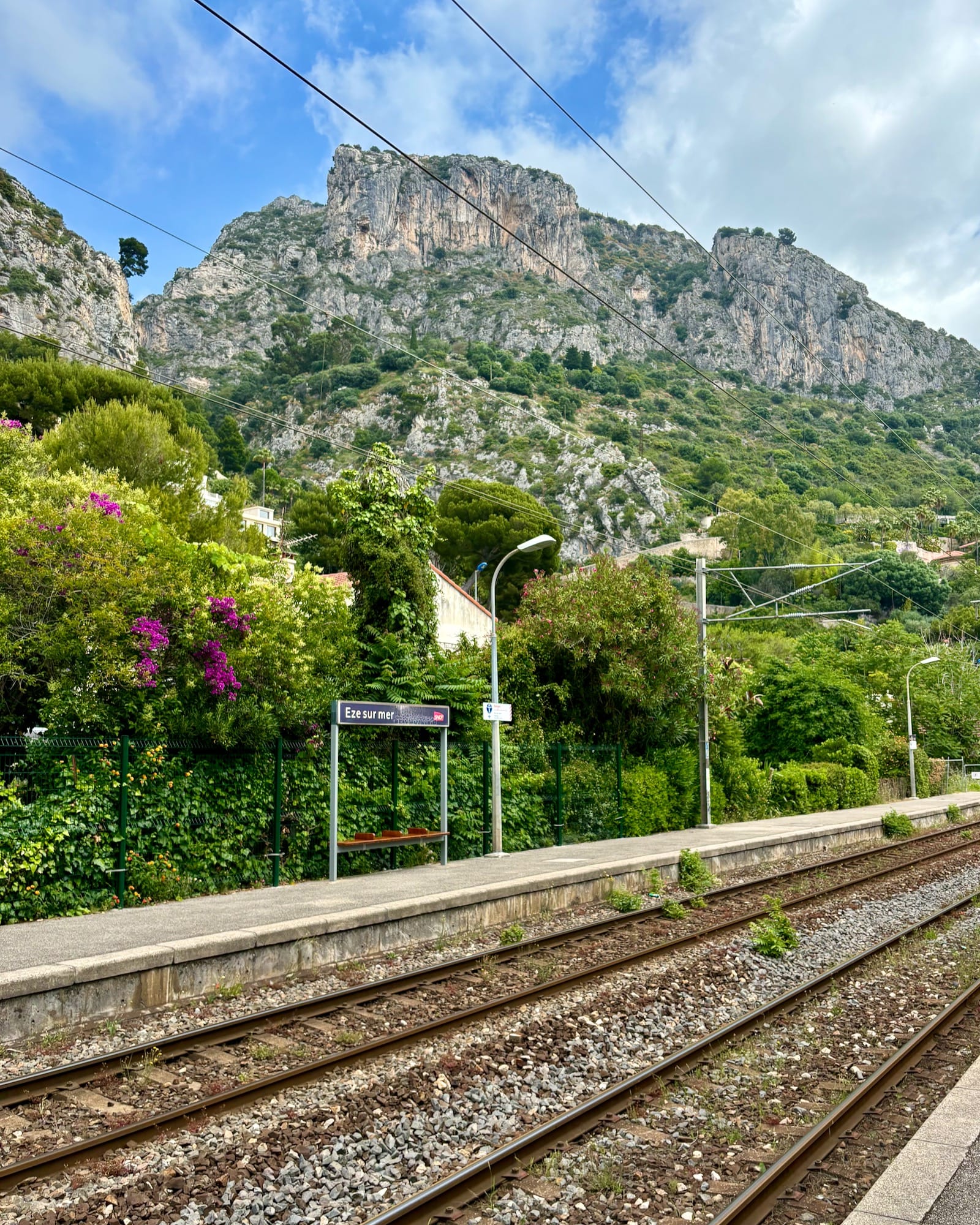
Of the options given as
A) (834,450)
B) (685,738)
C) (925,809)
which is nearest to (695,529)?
(834,450)

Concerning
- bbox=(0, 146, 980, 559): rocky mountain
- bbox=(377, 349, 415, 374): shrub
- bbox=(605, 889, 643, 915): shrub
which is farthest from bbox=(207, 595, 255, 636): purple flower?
bbox=(377, 349, 415, 374): shrub

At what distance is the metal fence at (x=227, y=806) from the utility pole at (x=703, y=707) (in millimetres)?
4898

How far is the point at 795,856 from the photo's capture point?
2130cm

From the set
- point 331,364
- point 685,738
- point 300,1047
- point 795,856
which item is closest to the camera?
point 300,1047

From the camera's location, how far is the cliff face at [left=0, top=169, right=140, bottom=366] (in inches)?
3135

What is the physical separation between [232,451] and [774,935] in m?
102

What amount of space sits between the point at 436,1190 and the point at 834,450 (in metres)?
168

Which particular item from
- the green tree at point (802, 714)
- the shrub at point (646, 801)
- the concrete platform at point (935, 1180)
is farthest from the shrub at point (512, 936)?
the green tree at point (802, 714)

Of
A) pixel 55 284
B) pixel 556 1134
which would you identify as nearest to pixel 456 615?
pixel 556 1134

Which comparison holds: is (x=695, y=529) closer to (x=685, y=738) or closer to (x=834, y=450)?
(x=834, y=450)

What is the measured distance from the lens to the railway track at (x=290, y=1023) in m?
5.26

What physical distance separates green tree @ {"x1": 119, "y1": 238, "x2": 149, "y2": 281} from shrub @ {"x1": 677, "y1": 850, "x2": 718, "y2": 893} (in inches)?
5565

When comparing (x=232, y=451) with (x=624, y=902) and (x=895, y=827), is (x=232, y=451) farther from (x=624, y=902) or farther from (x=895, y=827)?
(x=624, y=902)

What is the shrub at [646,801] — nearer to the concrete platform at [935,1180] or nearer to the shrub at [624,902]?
the shrub at [624,902]
